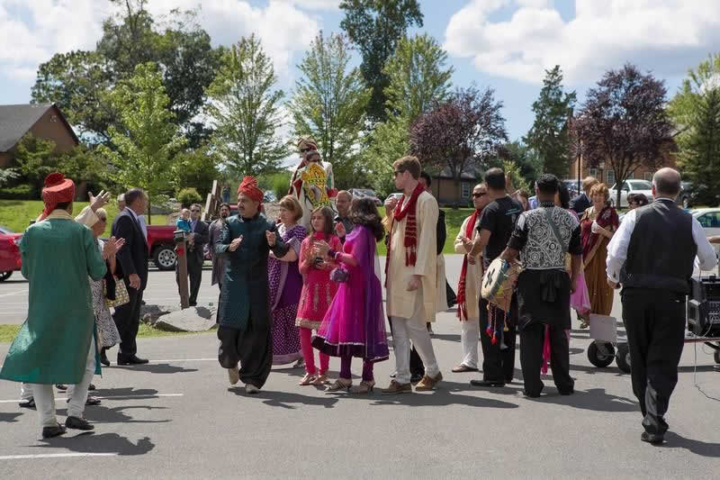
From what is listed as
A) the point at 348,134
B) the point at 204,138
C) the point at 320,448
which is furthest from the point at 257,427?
the point at 204,138

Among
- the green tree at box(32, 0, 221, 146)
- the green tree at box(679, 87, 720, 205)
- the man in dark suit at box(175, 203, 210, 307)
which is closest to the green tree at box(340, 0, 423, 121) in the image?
the green tree at box(32, 0, 221, 146)

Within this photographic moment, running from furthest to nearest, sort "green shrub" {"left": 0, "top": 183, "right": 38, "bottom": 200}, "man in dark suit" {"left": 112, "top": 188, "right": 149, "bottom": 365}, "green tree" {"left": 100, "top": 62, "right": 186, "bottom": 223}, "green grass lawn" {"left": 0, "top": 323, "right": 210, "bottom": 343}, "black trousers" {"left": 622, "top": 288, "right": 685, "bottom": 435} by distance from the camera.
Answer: "green shrub" {"left": 0, "top": 183, "right": 38, "bottom": 200} → "green tree" {"left": 100, "top": 62, "right": 186, "bottom": 223} → "green grass lawn" {"left": 0, "top": 323, "right": 210, "bottom": 343} → "man in dark suit" {"left": 112, "top": 188, "right": 149, "bottom": 365} → "black trousers" {"left": 622, "top": 288, "right": 685, "bottom": 435}

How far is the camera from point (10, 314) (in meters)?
16.3

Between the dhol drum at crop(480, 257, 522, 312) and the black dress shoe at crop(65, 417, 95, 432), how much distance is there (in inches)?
145

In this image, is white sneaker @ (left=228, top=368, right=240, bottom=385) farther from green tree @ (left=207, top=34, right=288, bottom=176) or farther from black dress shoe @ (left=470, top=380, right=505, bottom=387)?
green tree @ (left=207, top=34, right=288, bottom=176)

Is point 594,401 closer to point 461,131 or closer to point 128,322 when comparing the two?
point 128,322

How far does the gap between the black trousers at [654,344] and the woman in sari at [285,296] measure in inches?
154

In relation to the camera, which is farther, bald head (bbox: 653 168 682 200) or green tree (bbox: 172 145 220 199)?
green tree (bbox: 172 145 220 199)

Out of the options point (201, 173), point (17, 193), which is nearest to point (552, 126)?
point (201, 173)

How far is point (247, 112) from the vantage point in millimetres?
51750

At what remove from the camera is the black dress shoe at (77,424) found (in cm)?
679

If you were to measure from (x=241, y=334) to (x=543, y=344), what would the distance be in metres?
2.84

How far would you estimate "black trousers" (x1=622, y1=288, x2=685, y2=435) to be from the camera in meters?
6.32

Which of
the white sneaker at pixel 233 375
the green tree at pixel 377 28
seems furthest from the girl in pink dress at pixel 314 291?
the green tree at pixel 377 28
